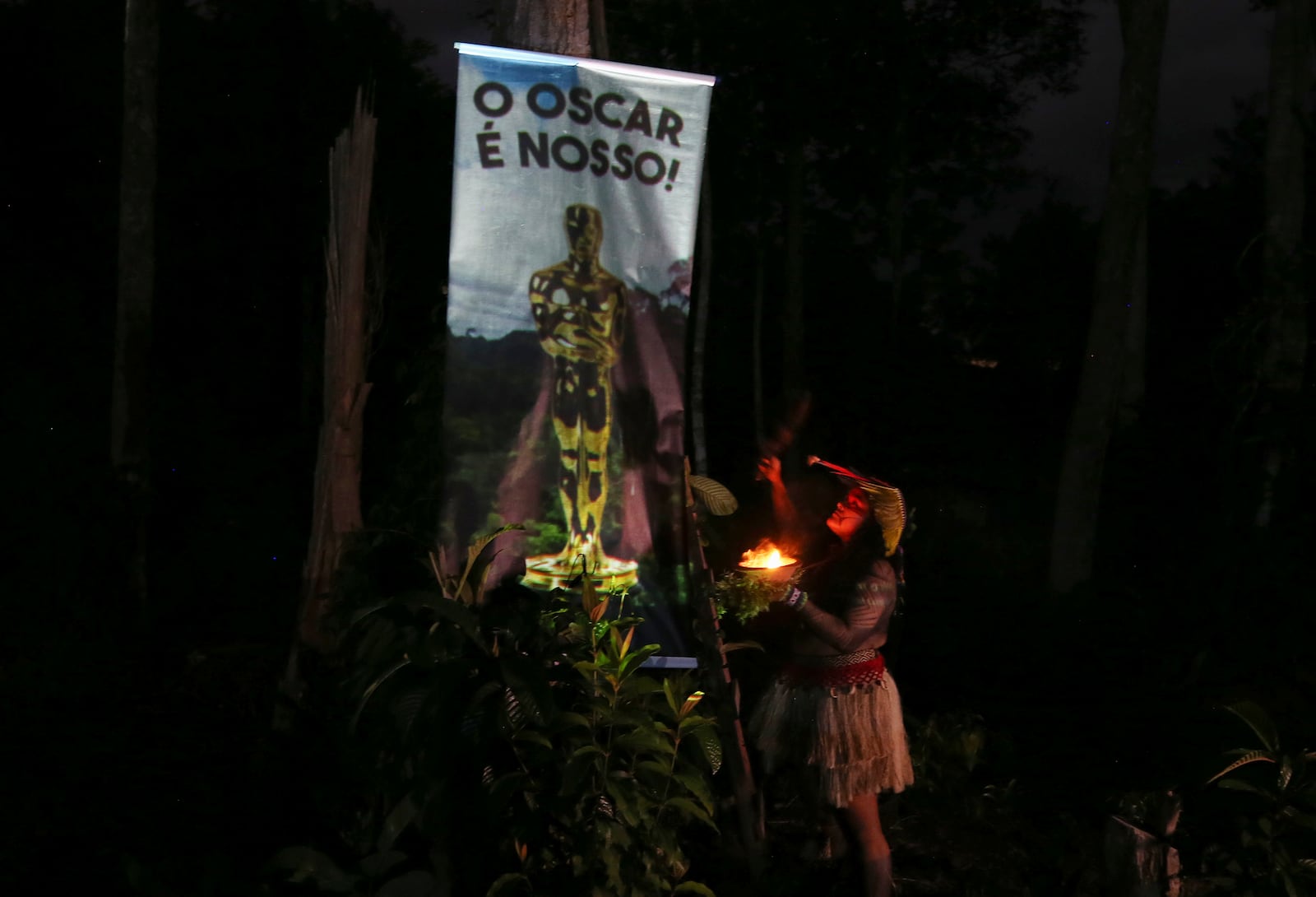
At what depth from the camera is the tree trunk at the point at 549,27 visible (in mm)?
5664

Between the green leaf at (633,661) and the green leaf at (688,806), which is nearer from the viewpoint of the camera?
the green leaf at (688,806)

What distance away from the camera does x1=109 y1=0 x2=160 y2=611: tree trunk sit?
13.1 m

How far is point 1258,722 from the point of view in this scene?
523cm

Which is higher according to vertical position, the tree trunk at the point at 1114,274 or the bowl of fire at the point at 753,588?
the tree trunk at the point at 1114,274

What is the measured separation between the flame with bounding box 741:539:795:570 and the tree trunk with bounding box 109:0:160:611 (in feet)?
31.7

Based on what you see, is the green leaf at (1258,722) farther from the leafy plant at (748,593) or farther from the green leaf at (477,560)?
the green leaf at (477,560)

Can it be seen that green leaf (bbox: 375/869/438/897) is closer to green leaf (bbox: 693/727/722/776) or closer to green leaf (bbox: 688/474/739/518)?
green leaf (bbox: 693/727/722/776)

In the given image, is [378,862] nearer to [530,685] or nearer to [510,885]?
[510,885]

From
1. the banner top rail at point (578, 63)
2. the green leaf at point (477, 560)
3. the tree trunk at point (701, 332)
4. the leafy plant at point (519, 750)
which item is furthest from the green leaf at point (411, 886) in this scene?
the tree trunk at point (701, 332)

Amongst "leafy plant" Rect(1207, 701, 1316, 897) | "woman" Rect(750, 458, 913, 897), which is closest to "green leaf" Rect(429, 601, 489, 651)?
"woman" Rect(750, 458, 913, 897)

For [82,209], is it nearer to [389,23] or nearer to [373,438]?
[389,23]

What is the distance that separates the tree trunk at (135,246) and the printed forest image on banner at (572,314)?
30.3 feet

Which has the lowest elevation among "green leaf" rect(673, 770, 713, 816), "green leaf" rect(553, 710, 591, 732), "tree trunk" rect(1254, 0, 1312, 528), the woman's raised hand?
"green leaf" rect(673, 770, 713, 816)

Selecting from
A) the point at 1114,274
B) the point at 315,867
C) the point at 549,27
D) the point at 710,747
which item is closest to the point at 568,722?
the point at 710,747
